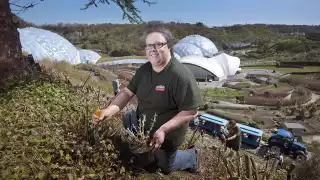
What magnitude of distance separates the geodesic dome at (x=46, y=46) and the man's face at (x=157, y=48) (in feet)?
79.2

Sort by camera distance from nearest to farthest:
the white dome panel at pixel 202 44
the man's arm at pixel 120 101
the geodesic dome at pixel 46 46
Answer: the man's arm at pixel 120 101 → the geodesic dome at pixel 46 46 → the white dome panel at pixel 202 44

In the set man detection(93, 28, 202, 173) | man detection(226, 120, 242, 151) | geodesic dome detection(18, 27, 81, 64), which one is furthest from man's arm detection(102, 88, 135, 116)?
geodesic dome detection(18, 27, 81, 64)

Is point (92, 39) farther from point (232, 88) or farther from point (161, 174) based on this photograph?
point (161, 174)

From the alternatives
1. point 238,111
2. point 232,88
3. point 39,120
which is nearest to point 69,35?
point 232,88

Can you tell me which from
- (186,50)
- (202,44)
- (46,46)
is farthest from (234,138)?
(202,44)

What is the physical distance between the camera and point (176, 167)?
8.86ft

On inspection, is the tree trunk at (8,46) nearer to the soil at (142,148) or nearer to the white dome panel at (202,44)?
the soil at (142,148)

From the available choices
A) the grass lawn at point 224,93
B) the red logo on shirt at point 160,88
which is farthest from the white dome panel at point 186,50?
the red logo on shirt at point 160,88

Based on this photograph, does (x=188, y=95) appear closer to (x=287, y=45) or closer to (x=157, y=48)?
(x=157, y=48)

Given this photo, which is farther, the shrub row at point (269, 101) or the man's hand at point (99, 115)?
the shrub row at point (269, 101)

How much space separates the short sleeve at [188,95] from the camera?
2316 mm

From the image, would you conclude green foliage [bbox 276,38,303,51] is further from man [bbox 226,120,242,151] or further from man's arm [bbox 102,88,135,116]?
man's arm [bbox 102,88,135,116]

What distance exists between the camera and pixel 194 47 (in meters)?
54.0

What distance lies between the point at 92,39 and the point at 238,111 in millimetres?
51386
